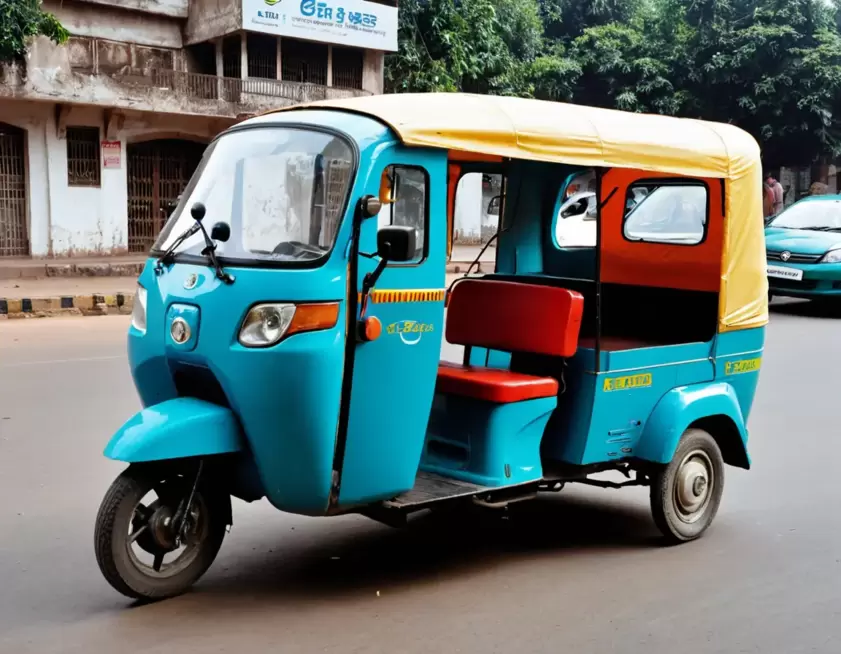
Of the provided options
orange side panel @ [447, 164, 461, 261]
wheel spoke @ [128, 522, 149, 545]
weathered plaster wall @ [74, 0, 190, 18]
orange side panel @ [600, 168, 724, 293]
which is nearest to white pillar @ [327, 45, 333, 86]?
weathered plaster wall @ [74, 0, 190, 18]

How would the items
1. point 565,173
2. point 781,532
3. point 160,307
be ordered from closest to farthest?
point 160,307
point 781,532
point 565,173

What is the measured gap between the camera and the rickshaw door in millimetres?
3758

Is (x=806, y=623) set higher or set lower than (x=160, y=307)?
lower

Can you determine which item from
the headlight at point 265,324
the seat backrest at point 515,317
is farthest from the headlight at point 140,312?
the seat backrest at point 515,317

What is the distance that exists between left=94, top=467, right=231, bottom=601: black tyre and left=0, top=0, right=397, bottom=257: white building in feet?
53.7

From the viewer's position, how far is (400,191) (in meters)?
3.90

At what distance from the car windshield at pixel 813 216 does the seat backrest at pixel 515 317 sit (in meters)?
11.0

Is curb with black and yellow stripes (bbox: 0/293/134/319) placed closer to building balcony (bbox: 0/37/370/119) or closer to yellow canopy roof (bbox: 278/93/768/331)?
building balcony (bbox: 0/37/370/119)

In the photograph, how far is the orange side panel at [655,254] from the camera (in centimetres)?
524

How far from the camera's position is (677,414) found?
186 inches

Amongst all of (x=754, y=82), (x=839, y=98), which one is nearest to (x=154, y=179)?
(x=754, y=82)

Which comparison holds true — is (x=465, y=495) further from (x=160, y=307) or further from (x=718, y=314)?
(x=718, y=314)

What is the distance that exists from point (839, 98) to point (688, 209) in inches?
1030

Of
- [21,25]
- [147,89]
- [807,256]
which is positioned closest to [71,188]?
[147,89]
